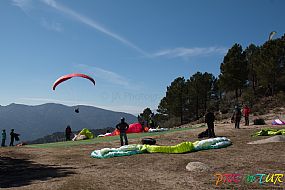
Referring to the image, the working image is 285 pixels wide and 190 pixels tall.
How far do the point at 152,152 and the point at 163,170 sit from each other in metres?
3.95

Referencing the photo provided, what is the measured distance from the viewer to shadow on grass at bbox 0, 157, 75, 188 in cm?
982

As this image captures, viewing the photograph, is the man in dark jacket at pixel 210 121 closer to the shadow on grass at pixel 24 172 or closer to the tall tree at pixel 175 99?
the shadow on grass at pixel 24 172

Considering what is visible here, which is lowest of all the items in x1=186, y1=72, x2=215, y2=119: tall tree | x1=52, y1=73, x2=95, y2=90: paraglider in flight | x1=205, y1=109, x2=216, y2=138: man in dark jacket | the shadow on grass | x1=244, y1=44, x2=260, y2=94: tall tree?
the shadow on grass

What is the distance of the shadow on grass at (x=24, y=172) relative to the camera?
9.82m

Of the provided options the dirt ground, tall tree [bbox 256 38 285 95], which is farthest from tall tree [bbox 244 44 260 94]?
the dirt ground

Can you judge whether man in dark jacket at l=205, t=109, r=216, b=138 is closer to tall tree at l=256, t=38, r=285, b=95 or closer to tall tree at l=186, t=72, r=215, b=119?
tall tree at l=256, t=38, r=285, b=95

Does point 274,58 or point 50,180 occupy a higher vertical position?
point 274,58

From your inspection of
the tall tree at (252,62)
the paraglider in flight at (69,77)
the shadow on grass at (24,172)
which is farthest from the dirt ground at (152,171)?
the tall tree at (252,62)

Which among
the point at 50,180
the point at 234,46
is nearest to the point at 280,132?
the point at 50,180

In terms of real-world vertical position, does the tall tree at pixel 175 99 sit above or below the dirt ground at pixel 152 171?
above

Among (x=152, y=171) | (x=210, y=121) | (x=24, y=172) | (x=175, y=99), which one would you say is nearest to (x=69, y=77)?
(x=210, y=121)

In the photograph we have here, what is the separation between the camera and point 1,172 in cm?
1184

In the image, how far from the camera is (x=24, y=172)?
11680 millimetres

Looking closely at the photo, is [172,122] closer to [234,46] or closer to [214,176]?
[234,46]
